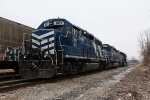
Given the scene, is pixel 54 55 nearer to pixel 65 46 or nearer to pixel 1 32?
pixel 65 46

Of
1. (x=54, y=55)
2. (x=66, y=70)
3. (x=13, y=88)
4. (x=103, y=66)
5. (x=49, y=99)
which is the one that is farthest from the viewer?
(x=103, y=66)

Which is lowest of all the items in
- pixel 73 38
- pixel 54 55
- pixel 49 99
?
pixel 49 99

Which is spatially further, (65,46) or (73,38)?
(73,38)

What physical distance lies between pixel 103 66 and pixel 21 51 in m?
16.0

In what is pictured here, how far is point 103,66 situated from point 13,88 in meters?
19.9

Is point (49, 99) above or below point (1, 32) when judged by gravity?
below

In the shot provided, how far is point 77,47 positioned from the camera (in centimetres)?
1964

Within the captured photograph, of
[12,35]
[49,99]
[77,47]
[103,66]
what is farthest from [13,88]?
[103,66]

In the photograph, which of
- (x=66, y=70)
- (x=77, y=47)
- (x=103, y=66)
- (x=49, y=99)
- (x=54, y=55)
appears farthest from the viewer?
(x=103, y=66)

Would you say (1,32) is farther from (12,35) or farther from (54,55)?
(54,55)

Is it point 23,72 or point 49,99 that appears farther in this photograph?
point 23,72

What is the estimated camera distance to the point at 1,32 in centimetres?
1686

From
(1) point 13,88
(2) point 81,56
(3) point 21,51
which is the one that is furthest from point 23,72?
(2) point 81,56

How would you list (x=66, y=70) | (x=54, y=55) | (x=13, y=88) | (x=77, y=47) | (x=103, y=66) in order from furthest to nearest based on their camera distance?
(x=103, y=66), (x=77, y=47), (x=66, y=70), (x=54, y=55), (x=13, y=88)
